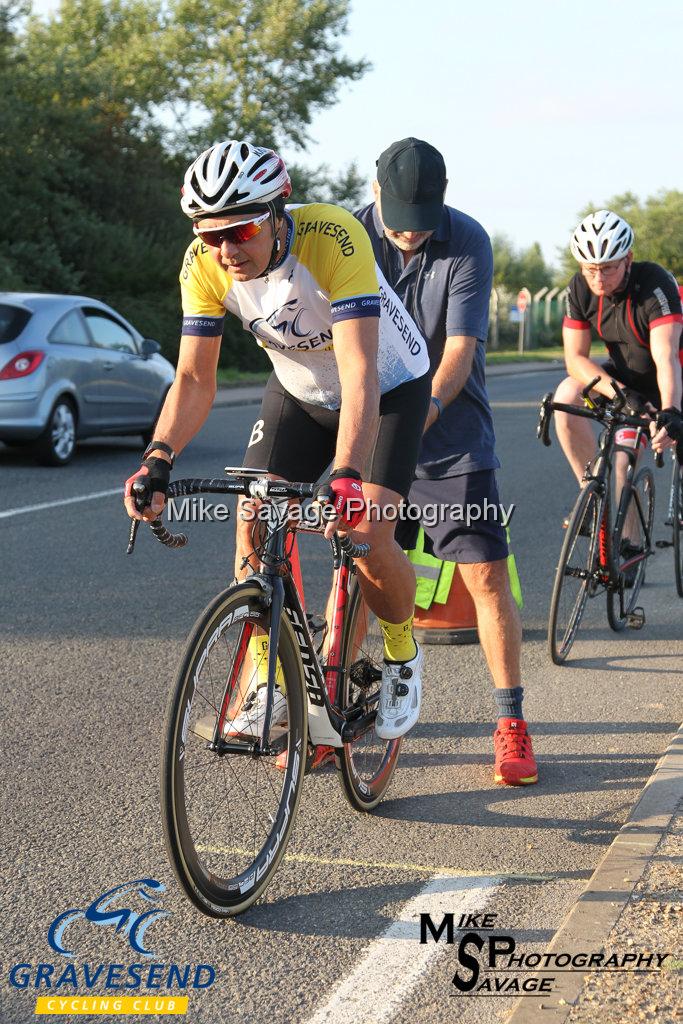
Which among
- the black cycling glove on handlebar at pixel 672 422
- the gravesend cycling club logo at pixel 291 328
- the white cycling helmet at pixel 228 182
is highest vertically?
the white cycling helmet at pixel 228 182

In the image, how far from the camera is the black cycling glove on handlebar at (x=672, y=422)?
6031 millimetres

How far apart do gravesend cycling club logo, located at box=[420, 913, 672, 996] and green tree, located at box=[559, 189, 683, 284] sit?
288ft

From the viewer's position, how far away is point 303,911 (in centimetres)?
354

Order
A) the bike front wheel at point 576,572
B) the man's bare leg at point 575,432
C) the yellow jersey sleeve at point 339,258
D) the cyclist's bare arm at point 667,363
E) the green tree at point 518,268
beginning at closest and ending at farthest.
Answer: the yellow jersey sleeve at point 339,258 < the bike front wheel at point 576,572 < the cyclist's bare arm at point 667,363 < the man's bare leg at point 575,432 < the green tree at point 518,268

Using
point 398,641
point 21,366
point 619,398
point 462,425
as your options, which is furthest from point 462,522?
point 21,366

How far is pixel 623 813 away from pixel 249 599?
5.20 feet

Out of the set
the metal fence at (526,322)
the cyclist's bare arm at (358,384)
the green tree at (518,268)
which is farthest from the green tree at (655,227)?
the cyclist's bare arm at (358,384)

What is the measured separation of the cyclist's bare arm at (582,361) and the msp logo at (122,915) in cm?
391

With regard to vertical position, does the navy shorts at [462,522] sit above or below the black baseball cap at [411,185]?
below

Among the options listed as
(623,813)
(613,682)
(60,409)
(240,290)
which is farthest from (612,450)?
(60,409)

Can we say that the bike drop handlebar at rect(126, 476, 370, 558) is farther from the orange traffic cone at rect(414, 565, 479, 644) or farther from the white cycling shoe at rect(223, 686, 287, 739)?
the orange traffic cone at rect(414, 565, 479, 644)

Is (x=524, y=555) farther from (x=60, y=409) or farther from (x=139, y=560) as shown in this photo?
(x=60, y=409)

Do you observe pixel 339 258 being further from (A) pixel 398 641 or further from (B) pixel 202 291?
(A) pixel 398 641

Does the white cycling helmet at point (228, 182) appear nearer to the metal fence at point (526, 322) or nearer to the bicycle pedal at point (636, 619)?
the bicycle pedal at point (636, 619)
